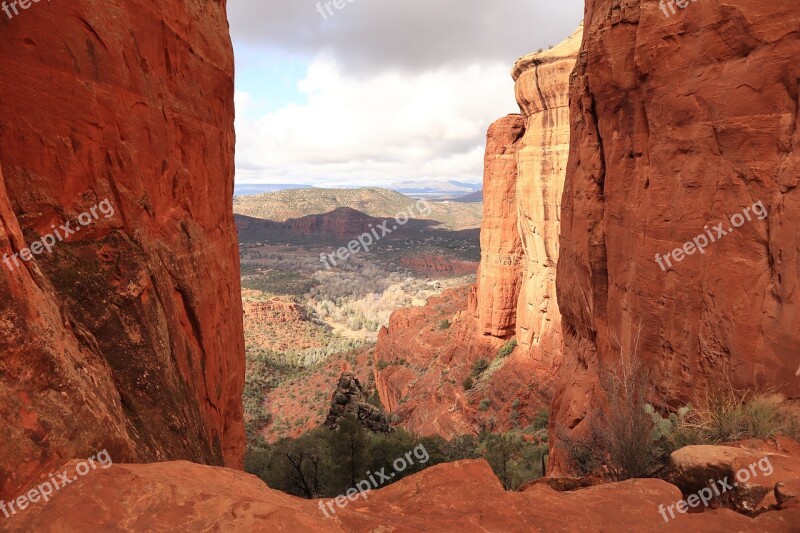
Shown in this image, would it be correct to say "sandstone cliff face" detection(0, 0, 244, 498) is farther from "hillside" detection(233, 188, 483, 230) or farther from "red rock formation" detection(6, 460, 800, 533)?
"hillside" detection(233, 188, 483, 230)

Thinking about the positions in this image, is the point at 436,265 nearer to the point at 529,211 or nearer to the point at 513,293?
the point at 513,293

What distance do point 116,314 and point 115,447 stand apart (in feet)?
8.68

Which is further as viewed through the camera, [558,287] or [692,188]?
[558,287]

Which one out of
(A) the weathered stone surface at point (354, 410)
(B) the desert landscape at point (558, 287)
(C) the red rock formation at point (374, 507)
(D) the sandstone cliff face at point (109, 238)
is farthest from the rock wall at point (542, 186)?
(C) the red rock formation at point (374, 507)

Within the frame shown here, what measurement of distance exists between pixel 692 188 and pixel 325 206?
16963 cm

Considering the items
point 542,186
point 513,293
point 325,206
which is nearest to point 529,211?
point 542,186

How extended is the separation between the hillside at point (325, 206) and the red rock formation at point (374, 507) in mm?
154548

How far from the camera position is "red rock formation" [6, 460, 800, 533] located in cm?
361

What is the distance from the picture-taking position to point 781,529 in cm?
426

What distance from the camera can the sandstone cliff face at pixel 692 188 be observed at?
6.75m

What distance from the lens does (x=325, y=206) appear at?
172 m

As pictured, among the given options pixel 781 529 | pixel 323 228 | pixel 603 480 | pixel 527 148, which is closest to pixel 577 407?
pixel 603 480

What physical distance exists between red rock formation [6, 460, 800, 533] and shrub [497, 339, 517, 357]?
1061 inches

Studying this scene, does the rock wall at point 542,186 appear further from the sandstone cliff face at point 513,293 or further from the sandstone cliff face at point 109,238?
the sandstone cliff face at point 109,238
